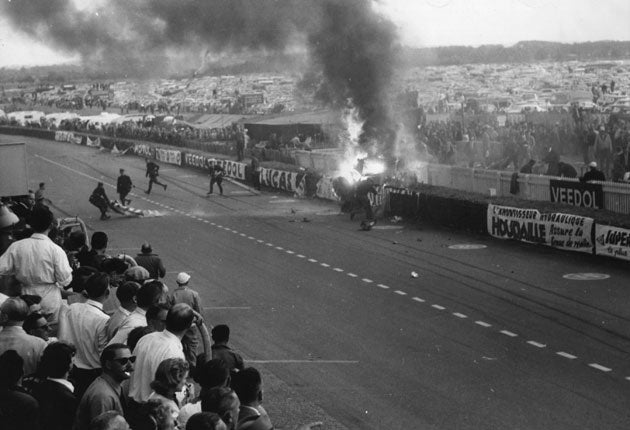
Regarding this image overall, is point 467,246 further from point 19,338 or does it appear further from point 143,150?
point 143,150

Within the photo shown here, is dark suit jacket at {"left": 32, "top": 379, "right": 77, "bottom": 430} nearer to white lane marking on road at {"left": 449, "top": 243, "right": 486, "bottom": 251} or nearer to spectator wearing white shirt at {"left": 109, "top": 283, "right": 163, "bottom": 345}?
spectator wearing white shirt at {"left": 109, "top": 283, "right": 163, "bottom": 345}

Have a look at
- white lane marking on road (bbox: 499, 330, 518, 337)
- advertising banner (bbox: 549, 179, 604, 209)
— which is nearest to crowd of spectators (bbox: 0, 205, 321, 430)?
white lane marking on road (bbox: 499, 330, 518, 337)

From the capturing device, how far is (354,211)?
34031 mm

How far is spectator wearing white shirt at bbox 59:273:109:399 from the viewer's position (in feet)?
31.6

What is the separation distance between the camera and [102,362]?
8.05 m

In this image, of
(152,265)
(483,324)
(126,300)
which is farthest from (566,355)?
(126,300)

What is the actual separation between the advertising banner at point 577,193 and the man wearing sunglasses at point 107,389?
2017 centimetres

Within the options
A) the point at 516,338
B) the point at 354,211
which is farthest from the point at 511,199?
the point at 516,338

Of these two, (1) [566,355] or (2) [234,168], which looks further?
(2) [234,168]

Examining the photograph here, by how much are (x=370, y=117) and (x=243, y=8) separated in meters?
7.80

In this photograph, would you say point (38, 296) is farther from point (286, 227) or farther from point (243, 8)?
point (243, 8)

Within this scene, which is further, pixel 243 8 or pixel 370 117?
pixel 243 8

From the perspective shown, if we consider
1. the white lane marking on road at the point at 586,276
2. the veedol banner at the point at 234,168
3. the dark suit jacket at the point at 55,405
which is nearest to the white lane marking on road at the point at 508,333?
the white lane marking on road at the point at 586,276

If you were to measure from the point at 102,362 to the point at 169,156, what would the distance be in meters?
54.1
